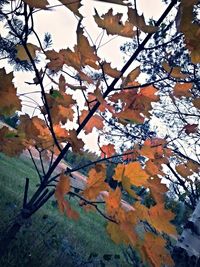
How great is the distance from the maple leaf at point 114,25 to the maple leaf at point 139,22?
107 millimetres

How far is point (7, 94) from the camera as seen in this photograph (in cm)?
85

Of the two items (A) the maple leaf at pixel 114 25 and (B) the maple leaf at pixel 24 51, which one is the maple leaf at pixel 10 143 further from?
(A) the maple leaf at pixel 114 25

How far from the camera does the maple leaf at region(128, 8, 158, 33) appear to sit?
0.73m

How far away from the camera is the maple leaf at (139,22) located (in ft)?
2.38

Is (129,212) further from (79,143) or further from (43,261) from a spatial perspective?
(43,261)

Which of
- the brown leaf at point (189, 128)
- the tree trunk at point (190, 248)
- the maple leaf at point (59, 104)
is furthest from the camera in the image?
the tree trunk at point (190, 248)

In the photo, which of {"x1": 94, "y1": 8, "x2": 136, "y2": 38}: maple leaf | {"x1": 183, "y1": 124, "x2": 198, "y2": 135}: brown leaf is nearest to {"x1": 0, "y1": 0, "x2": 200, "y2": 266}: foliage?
{"x1": 94, "y1": 8, "x2": 136, "y2": 38}: maple leaf

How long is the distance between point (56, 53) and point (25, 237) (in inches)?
90.3

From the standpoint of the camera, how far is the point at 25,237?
2.84 meters

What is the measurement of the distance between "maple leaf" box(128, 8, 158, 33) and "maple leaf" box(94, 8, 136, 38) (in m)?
0.11

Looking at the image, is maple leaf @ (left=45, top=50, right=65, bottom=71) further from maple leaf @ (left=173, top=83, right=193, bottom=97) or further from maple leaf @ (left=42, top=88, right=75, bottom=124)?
maple leaf @ (left=173, top=83, right=193, bottom=97)

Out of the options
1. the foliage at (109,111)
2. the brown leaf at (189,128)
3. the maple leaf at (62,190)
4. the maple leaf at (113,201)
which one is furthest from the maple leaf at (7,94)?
the brown leaf at (189,128)

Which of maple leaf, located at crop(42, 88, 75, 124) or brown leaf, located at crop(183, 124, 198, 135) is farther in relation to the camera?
brown leaf, located at crop(183, 124, 198, 135)

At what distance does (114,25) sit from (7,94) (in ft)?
1.10
